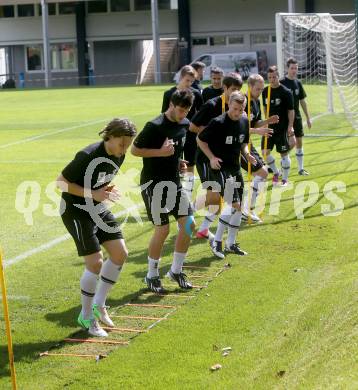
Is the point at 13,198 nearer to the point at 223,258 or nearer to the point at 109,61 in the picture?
the point at 223,258

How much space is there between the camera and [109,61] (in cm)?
6600

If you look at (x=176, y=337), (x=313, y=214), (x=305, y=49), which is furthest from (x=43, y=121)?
(x=176, y=337)

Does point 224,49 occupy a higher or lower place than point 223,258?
higher

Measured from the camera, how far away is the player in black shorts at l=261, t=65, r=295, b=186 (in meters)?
15.7

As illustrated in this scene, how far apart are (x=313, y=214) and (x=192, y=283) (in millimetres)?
4459

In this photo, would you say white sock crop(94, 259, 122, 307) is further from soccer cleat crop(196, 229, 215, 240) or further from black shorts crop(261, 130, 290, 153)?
black shorts crop(261, 130, 290, 153)

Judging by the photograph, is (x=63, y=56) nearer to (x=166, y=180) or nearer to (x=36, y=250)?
(x=36, y=250)

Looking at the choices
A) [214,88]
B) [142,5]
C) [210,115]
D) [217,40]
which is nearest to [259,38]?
[217,40]

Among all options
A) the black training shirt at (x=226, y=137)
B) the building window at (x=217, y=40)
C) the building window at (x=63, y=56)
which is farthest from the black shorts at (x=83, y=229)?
the building window at (x=63, y=56)

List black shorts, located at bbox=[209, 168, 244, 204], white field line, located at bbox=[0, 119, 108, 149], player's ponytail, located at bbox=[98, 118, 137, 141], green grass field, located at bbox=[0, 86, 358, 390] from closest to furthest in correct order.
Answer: green grass field, located at bbox=[0, 86, 358, 390] → player's ponytail, located at bbox=[98, 118, 137, 141] → black shorts, located at bbox=[209, 168, 244, 204] → white field line, located at bbox=[0, 119, 108, 149]

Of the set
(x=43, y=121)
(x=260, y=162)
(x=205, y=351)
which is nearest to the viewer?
(x=205, y=351)

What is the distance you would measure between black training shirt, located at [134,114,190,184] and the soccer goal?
13.0m

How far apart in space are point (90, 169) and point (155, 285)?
2.10m

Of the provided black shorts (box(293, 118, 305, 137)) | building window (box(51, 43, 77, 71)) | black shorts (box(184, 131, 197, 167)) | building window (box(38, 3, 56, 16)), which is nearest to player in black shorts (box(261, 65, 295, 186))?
black shorts (box(293, 118, 305, 137))
